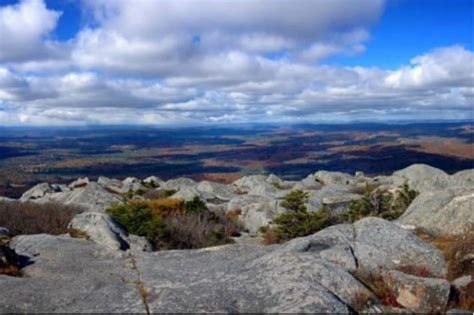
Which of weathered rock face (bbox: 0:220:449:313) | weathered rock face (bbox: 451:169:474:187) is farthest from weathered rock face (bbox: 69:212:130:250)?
weathered rock face (bbox: 451:169:474:187)

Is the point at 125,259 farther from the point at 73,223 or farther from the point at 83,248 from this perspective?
the point at 73,223

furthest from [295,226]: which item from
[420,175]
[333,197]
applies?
[420,175]

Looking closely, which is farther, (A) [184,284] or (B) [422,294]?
(A) [184,284]

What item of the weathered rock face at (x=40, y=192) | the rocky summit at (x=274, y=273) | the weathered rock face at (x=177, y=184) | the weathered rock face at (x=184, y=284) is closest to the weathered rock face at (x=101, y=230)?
the rocky summit at (x=274, y=273)

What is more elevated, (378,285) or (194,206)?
(378,285)

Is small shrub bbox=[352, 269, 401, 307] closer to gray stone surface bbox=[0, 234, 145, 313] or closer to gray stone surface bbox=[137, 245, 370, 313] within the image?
gray stone surface bbox=[137, 245, 370, 313]

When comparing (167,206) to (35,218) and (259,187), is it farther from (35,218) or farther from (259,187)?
(259,187)
